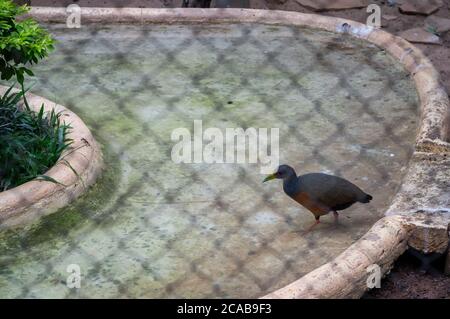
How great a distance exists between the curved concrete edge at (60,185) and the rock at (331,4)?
2988 millimetres

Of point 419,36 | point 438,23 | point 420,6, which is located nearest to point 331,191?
point 419,36

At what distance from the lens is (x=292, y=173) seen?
12.1 ft

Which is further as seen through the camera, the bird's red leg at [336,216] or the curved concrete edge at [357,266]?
the bird's red leg at [336,216]

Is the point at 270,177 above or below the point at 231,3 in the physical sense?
below

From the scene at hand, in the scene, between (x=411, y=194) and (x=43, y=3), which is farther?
(x=43, y=3)

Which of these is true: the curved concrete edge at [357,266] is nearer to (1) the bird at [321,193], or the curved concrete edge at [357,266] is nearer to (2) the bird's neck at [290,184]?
(1) the bird at [321,193]

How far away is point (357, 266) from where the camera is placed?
10.9 ft

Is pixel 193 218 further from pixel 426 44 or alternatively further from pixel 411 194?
pixel 426 44

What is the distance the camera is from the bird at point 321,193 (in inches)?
142

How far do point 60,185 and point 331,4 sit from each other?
362cm

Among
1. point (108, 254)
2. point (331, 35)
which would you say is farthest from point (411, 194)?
point (331, 35)

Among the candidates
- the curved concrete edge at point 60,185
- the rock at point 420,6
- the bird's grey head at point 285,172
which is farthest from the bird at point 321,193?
the rock at point 420,6

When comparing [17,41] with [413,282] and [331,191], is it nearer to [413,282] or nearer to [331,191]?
[331,191]

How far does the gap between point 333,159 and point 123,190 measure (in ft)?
3.24
